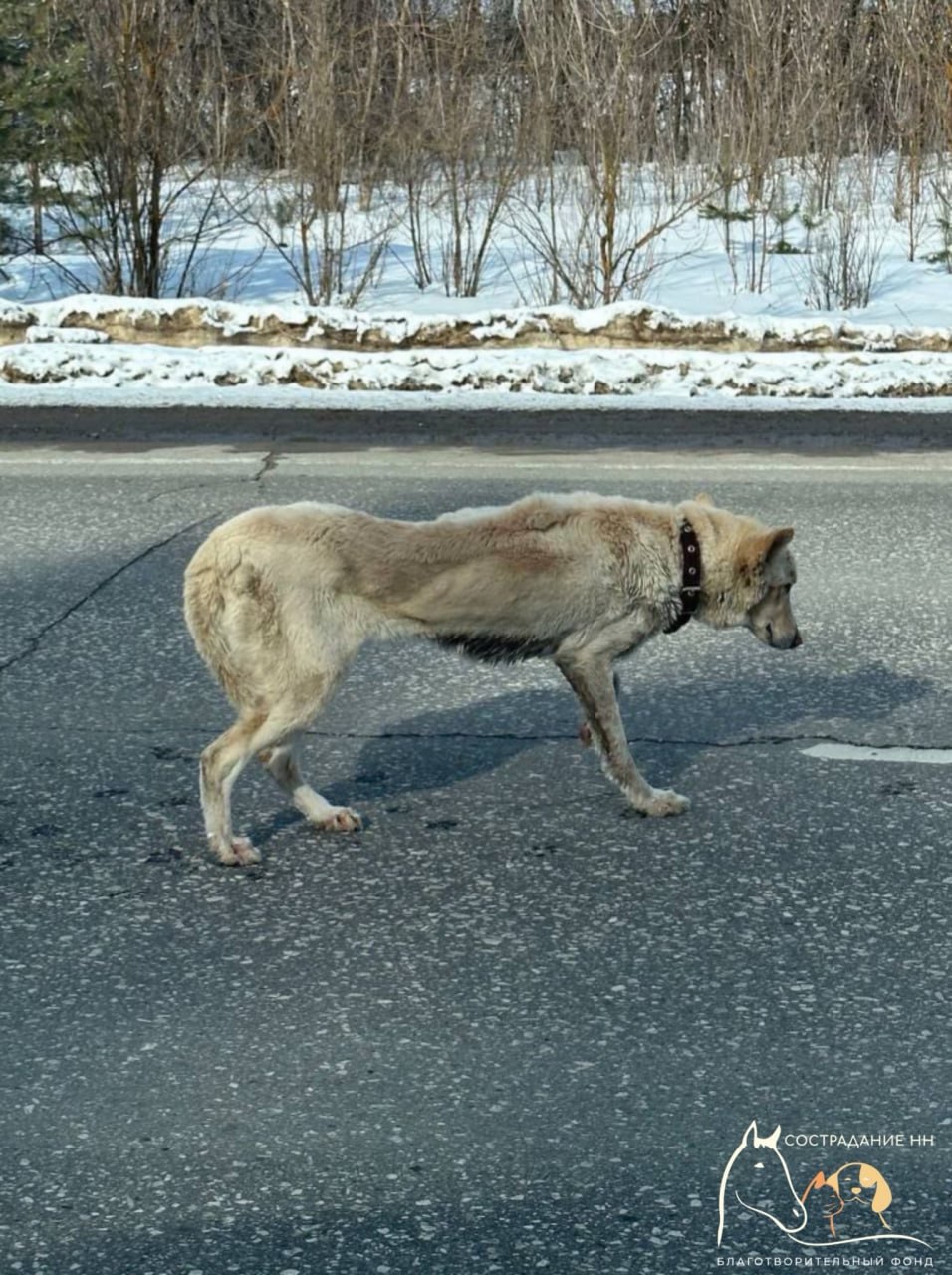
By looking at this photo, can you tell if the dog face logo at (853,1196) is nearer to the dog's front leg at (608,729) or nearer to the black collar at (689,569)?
the dog's front leg at (608,729)

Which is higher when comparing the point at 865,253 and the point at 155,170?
the point at 155,170

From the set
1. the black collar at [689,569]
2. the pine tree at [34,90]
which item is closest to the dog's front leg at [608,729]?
the black collar at [689,569]

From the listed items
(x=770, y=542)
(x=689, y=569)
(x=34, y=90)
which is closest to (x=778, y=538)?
A: (x=770, y=542)

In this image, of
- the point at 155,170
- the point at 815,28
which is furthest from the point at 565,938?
the point at 815,28

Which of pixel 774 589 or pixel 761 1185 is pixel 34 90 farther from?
pixel 761 1185

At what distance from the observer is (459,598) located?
4.84 metres

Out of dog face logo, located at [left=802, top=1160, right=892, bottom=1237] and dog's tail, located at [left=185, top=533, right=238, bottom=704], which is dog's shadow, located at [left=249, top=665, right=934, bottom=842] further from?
dog face logo, located at [left=802, top=1160, right=892, bottom=1237]

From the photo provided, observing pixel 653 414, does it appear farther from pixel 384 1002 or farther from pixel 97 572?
pixel 384 1002


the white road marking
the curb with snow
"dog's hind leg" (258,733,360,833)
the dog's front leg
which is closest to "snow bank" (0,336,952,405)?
the curb with snow

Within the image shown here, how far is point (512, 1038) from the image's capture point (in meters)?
3.81

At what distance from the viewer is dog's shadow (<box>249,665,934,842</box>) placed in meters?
5.45

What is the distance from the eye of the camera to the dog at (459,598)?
4.66 meters

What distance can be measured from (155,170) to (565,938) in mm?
12923

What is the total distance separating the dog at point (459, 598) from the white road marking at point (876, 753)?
0.44 meters
